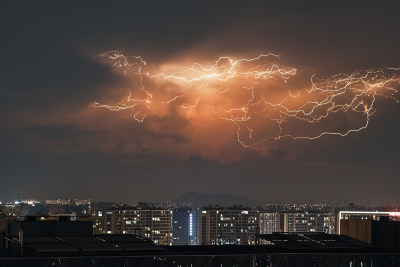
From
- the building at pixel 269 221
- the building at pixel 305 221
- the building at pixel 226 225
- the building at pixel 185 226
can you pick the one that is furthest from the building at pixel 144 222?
the building at pixel 305 221

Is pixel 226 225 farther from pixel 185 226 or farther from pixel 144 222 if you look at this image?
pixel 144 222

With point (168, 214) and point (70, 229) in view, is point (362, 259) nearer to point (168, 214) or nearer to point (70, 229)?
point (70, 229)

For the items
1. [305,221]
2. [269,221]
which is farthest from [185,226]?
[305,221]

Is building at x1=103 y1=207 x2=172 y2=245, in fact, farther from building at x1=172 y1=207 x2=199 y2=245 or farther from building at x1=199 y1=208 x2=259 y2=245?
building at x1=199 y1=208 x2=259 y2=245

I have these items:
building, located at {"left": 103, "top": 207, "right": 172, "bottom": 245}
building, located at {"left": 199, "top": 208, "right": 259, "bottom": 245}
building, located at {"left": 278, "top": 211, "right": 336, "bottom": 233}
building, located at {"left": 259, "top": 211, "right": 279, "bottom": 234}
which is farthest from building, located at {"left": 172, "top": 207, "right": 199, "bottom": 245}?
building, located at {"left": 278, "top": 211, "right": 336, "bottom": 233}

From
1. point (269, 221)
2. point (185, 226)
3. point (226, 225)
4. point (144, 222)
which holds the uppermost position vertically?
point (144, 222)

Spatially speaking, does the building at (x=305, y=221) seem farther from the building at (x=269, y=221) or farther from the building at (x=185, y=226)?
the building at (x=185, y=226)
